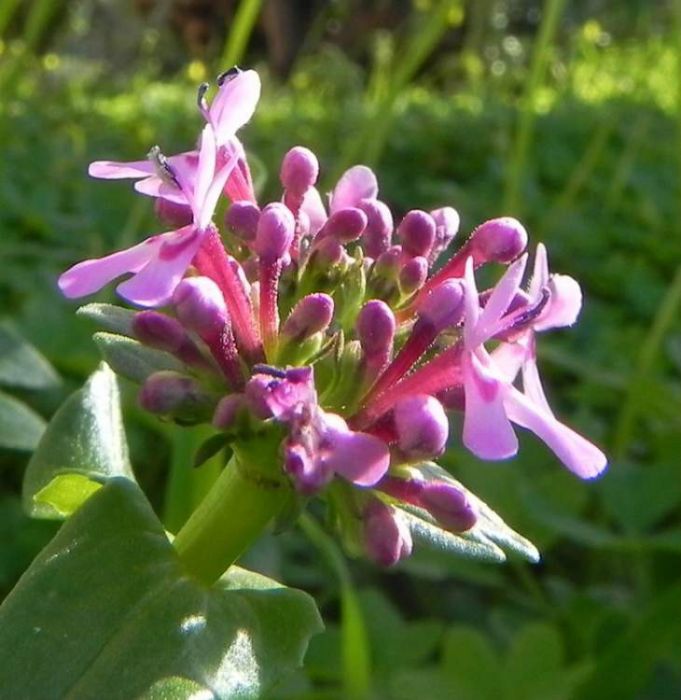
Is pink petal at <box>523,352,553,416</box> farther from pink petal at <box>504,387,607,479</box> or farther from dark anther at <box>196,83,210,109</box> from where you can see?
dark anther at <box>196,83,210,109</box>

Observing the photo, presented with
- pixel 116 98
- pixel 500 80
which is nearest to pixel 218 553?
pixel 116 98

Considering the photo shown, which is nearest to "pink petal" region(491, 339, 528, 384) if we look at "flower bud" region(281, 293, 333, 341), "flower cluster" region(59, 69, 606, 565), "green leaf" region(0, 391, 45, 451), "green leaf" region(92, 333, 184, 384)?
"flower cluster" region(59, 69, 606, 565)

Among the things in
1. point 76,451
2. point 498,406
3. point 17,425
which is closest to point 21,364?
point 17,425

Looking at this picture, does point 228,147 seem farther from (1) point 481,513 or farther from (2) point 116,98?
(2) point 116,98

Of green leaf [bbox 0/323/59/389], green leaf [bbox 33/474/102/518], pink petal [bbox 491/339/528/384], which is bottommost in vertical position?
green leaf [bbox 0/323/59/389]

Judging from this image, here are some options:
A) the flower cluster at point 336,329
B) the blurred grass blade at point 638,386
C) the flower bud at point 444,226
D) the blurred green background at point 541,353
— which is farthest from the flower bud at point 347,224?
the blurred grass blade at point 638,386

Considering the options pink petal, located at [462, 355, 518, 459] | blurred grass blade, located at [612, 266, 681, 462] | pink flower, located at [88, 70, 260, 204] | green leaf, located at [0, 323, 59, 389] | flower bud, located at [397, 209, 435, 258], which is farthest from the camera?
blurred grass blade, located at [612, 266, 681, 462]

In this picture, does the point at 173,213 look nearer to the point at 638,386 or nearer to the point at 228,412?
the point at 228,412
